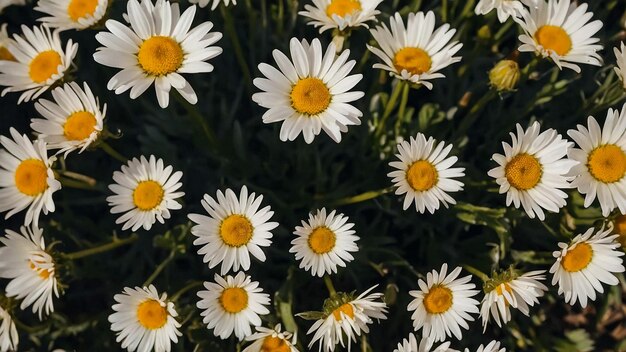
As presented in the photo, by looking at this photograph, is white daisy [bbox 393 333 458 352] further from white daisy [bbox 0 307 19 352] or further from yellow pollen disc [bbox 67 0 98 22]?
yellow pollen disc [bbox 67 0 98 22]

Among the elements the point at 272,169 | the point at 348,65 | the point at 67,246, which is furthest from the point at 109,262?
the point at 348,65

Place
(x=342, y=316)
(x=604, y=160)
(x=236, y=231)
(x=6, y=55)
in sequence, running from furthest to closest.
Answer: (x=6, y=55) < (x=604, y=160) < (x=236, y=231) < (x=342, y=316)

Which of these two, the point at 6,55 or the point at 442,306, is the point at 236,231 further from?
the point at 6,55

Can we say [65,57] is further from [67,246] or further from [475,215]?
[475,215]

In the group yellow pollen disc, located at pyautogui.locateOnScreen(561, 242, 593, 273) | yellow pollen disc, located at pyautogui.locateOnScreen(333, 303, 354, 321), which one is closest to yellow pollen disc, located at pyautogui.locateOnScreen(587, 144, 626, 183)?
yellow pollen disc, located at pyautogui.locateOnScreen(561, 242, 593, 273)

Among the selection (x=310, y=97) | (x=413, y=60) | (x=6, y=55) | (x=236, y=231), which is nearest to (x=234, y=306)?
(x=236, y=231)
